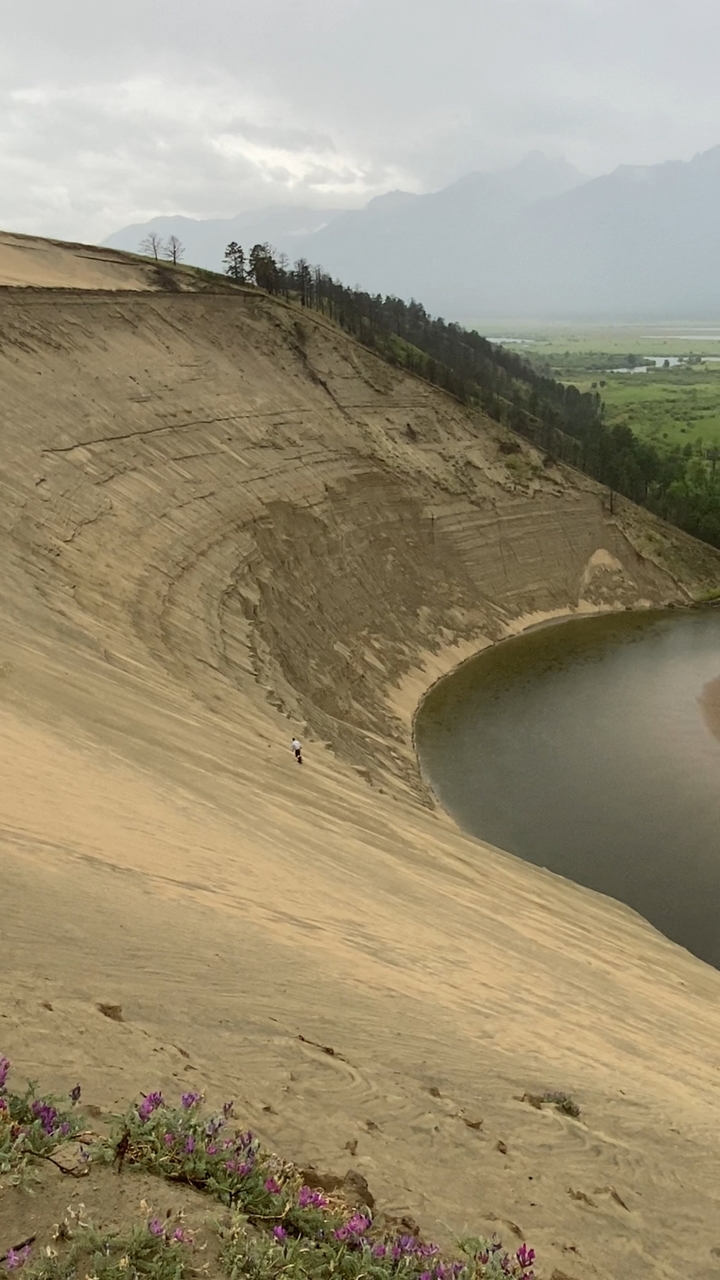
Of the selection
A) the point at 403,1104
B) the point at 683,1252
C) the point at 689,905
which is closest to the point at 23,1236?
the point at 403,1104

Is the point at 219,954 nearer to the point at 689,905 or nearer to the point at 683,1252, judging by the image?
the point at 683,1252

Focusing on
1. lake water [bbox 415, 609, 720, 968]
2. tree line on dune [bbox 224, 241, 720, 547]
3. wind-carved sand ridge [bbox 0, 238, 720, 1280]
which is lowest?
lake water [bbox 415, 609, 720, 968]

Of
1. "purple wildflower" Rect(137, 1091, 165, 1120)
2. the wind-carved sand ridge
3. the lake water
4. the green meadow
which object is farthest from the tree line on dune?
"purple wildflower" Rect(137, 1091, 165, 1120)

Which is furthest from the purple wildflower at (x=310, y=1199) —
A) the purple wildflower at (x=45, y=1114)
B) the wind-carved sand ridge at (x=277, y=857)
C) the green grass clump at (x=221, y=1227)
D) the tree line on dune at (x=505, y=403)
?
the tree line on dune at (x=505, y=403)

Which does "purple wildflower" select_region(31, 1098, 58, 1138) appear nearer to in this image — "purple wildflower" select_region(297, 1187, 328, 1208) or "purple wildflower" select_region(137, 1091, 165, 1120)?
"purple wildflower" select_region(137, 1091, 165, 1120)

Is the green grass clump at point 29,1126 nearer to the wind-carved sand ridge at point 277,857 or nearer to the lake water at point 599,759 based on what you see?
the wind-carved sand ridge at point 277,857
